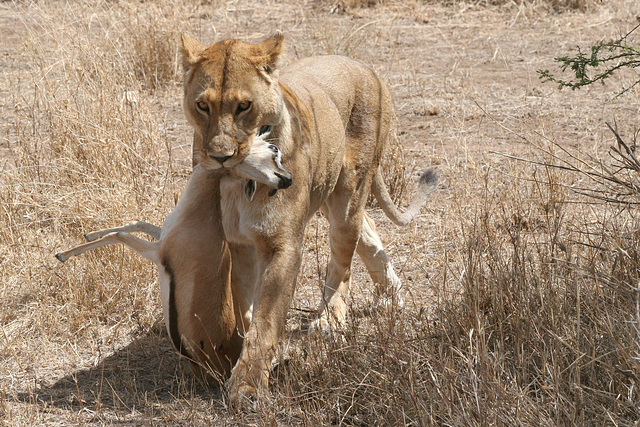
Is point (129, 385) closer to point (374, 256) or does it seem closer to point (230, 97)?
point (230, 97)

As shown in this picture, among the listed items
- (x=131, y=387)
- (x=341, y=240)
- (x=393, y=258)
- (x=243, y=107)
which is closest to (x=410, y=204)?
(x=393, y=258)

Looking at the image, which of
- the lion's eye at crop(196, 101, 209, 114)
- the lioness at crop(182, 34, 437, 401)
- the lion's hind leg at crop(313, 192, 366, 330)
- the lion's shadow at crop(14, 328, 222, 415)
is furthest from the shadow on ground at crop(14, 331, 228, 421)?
the lion's eye at crop(196, 101, 209, 114)

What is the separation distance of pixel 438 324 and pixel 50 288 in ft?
6.91

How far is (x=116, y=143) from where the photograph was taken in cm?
560

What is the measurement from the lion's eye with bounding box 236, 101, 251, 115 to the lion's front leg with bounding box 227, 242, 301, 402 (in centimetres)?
56

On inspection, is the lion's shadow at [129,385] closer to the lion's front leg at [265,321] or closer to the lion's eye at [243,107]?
the lion's front leg at [265,321]

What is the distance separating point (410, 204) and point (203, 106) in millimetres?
2066

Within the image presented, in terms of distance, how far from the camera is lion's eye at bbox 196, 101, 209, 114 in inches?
130

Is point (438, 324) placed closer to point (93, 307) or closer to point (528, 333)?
point (528, 333)

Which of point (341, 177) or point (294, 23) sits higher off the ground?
point (341, 177)

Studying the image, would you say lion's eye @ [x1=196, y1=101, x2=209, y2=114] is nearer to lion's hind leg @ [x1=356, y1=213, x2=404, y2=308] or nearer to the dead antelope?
the dead antelope

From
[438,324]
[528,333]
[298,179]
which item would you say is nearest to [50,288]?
[298,179]

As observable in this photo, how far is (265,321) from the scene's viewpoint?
11.3 feet

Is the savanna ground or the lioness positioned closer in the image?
the savanna ground
